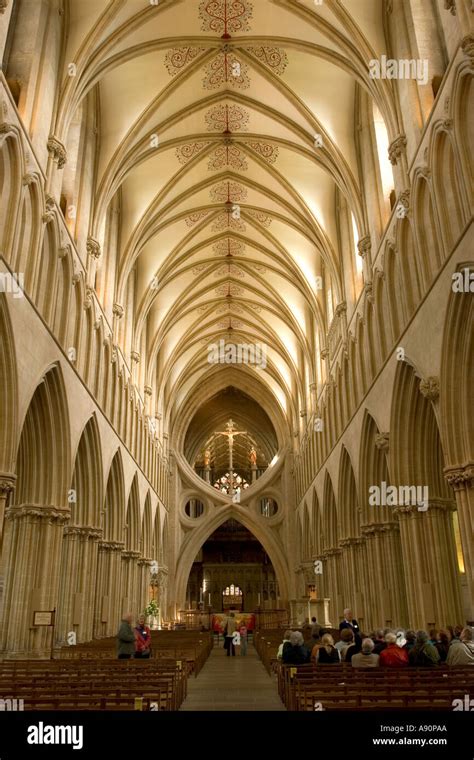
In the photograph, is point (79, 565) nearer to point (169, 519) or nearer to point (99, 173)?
point (99, 173)

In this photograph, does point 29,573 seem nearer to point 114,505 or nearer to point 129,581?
point 114,505

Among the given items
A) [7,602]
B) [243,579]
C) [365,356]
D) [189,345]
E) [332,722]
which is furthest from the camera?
[243,579]

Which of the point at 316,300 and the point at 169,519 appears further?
the point at 169,519

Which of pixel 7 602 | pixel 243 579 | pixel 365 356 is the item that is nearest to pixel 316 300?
pixel 365 356

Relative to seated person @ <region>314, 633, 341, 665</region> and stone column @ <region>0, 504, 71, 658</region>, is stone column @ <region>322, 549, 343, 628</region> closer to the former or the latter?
stone column @ <region>0, 504, 71, 658</region>

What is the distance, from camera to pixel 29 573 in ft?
46.6

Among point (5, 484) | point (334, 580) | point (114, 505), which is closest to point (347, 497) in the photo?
point (334, 580)

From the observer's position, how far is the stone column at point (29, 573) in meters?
13.5

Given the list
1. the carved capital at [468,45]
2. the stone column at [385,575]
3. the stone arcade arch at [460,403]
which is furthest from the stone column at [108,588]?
the carved capital at [468,45]

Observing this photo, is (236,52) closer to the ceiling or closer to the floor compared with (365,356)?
closer to the ceiling

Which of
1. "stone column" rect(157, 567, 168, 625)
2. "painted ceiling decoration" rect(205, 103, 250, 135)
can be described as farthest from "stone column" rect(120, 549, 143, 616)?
"painted ceiling decoration" rect(205, 103, 250, 135)

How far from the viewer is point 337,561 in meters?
25.2

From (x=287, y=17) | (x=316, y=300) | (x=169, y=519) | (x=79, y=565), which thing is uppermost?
(x=287, y=17)

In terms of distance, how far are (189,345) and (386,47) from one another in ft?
72.9
